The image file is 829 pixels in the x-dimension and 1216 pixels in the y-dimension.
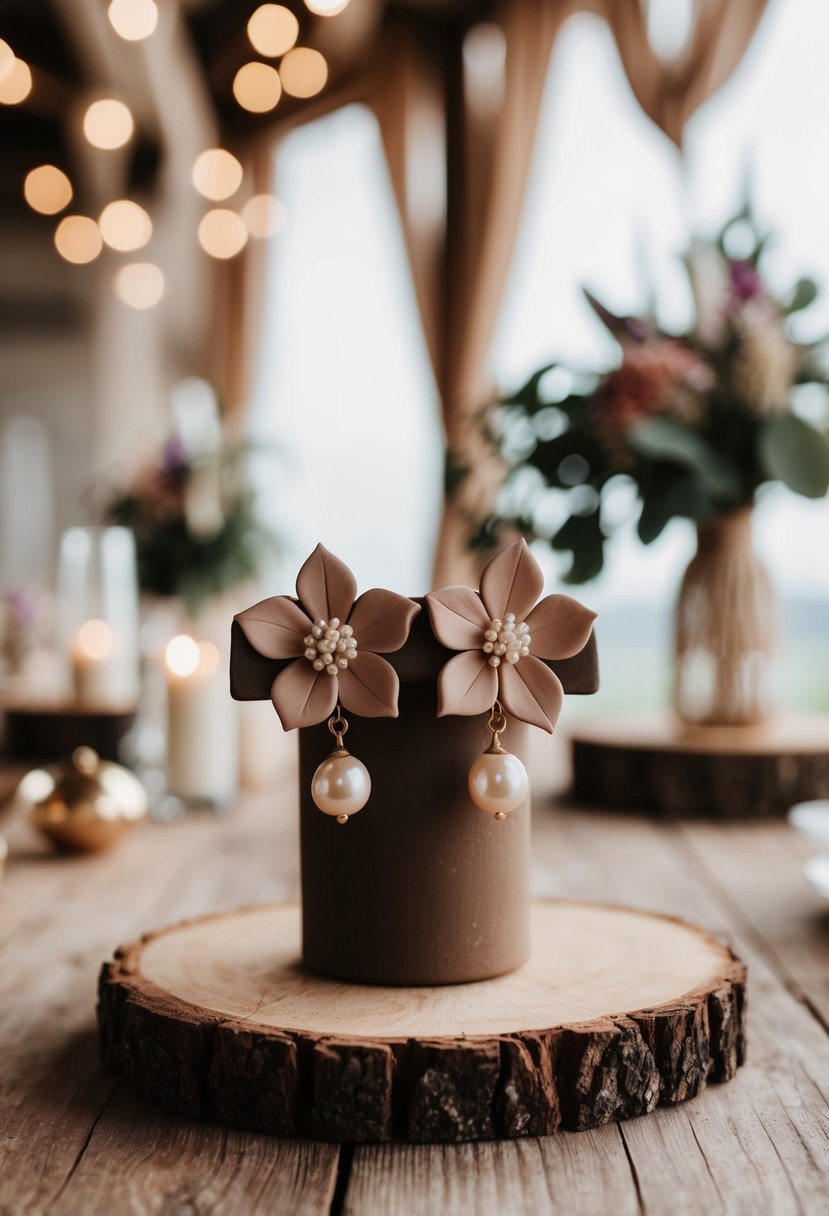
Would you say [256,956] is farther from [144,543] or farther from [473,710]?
[144,543]

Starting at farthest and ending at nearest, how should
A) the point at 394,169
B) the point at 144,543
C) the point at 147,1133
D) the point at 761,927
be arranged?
the point at 394,169, the point at 144,543, the point at 761,927, the point at 147,1133

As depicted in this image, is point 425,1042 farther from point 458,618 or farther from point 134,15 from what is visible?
point 134,15

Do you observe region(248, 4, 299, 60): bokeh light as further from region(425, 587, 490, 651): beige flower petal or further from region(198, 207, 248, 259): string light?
region(425, 587, 490, 651): beige flower petal

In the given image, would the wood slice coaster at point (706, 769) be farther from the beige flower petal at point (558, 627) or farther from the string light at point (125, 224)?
the string light at point (125, 224)

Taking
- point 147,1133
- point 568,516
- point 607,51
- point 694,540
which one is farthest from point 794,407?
point 607,51

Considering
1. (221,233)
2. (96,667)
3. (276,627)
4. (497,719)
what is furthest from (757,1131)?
(221,233)

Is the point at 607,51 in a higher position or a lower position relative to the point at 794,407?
higher

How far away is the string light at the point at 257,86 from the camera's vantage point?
A: 7.76ft

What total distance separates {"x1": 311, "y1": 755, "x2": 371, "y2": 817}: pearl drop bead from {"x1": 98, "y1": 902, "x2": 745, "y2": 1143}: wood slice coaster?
12 centimetres

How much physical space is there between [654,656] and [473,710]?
19.7 ft

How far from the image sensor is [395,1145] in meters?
0.61

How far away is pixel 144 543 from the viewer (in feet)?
7.18

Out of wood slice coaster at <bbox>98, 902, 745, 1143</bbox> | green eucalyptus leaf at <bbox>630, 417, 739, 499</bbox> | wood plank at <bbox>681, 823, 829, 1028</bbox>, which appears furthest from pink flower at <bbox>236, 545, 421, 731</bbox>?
green eucalyptus leaf at <bbox>630, 417, 739, 499</bbox>

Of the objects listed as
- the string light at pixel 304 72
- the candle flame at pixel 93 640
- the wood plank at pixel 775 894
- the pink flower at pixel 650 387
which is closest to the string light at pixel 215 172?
the string light at pixel 304 72
